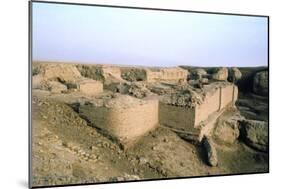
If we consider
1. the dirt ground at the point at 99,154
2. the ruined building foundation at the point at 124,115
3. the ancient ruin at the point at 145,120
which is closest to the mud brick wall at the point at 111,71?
the ancient ruin at the point at 145,120

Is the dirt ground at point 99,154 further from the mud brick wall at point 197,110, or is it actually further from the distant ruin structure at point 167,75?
the distant ruin structure at point 167,75

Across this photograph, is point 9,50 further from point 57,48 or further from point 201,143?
point 201,143

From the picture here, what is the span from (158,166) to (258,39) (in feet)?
4.37

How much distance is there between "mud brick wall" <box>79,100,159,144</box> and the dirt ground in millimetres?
57

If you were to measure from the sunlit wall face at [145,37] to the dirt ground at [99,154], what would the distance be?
1.25 feet

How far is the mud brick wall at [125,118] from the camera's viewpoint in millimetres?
3295

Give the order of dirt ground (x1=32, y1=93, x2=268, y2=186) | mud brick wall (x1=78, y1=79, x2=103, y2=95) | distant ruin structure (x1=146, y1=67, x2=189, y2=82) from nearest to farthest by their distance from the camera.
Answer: dirt ground (x1=32, y1=93, x2=268, y2=186) → mud brick wall (x1=78, y1=79, x2=103, y2=95) → distant ruin structure (x1=146, y1=67, x2=189, y2=82)

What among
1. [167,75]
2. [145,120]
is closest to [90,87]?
[145,120]

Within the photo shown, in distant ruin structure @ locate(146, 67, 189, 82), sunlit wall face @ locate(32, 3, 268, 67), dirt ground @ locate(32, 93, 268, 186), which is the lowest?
dirt ground @ locate(32, 93, 268, 186)

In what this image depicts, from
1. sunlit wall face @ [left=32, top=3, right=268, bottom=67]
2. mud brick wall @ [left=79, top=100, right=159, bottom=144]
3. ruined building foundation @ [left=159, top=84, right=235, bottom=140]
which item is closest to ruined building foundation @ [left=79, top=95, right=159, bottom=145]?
mud brick wall @ [left=79, top=100, right=159, bottom=144]

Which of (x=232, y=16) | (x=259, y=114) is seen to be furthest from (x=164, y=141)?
(x=232, y=16)

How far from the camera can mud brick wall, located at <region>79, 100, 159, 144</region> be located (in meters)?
3.29

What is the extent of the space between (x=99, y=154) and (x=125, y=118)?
1.07 ft

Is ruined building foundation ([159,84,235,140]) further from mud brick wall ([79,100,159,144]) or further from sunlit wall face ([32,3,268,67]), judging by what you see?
sunlit wall face ([32,3,268,67])
